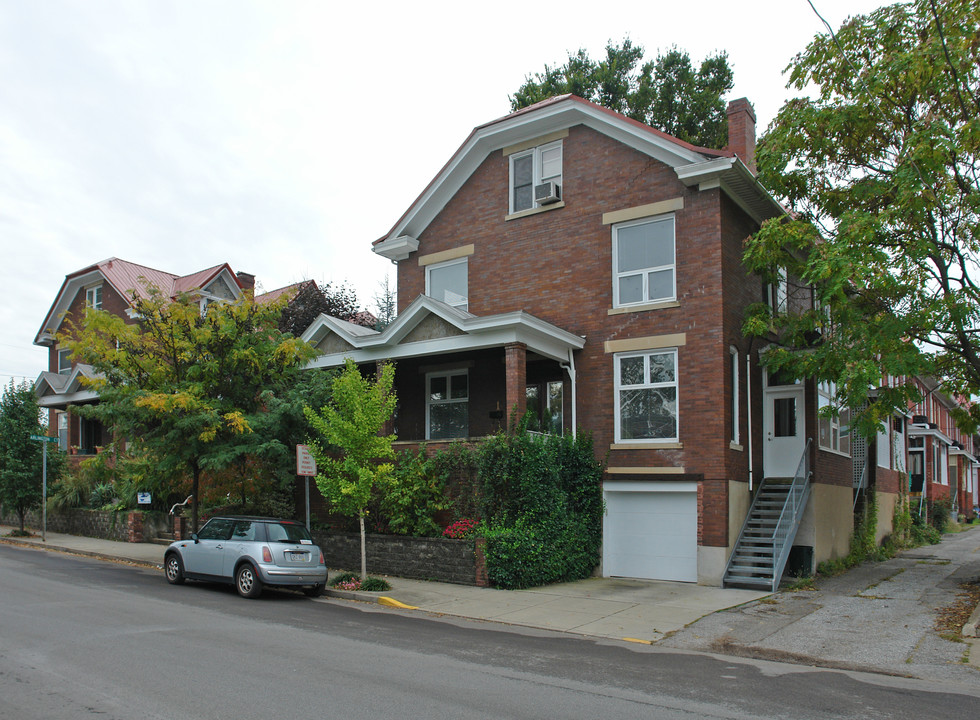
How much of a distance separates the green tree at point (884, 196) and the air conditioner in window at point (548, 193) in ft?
16.5

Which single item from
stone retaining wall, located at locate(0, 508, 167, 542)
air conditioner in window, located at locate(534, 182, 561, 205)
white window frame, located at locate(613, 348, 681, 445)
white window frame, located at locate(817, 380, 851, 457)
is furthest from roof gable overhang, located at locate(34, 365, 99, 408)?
white window frame, located at locate(817, 380, 851, 457)

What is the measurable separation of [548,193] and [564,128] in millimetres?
1658

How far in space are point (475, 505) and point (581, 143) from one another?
29.4 feet

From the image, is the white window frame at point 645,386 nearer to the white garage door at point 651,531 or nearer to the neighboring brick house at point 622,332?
the neighboring brick house at point 622,332

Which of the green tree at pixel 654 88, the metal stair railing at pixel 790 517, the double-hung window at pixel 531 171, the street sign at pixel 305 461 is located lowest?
the metal stair railing at pixel 790 517

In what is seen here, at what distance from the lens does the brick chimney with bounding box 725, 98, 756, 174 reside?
62.7 ft

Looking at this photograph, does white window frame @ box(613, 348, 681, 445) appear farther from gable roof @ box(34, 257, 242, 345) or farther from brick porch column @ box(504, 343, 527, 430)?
gable roof @ box(34, 257, 242, 345)

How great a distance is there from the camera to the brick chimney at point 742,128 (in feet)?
62.7

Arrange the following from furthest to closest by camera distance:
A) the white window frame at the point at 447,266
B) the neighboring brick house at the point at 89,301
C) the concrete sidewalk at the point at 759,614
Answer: the neighboring brick house at the point at 89,301
the white window frame at the point at 447,266
the concrete sidewalk at the point at 759,614

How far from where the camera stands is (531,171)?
19625mm

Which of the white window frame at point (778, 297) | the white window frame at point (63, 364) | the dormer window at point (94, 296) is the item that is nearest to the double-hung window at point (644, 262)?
the white window frame at point (778, 297)

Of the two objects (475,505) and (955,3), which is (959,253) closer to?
(955,3)

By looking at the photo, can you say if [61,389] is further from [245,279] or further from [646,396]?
[646,396]

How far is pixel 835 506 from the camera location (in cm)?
2022
